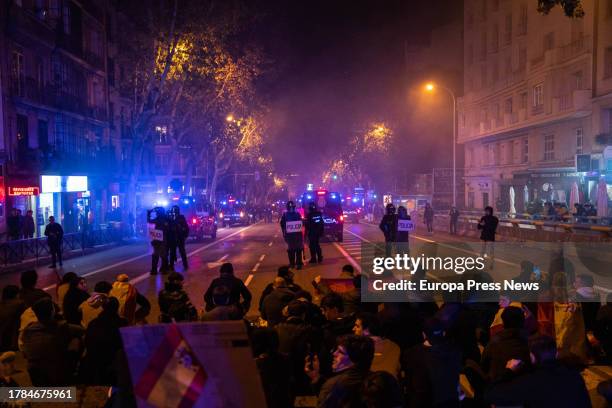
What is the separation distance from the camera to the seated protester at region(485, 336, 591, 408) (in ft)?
13.8

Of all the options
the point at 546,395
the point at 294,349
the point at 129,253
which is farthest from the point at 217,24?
the point at 546,395

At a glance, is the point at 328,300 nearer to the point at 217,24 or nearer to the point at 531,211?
the point at 217,24

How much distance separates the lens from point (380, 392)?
12.6ft

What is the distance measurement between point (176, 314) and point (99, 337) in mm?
1154

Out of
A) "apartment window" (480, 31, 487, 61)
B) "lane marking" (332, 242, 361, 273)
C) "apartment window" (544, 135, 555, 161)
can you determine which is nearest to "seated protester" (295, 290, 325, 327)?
"lane marking" (332, 242, 361, 273)

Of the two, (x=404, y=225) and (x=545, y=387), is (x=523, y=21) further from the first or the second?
(x=545, y=387)

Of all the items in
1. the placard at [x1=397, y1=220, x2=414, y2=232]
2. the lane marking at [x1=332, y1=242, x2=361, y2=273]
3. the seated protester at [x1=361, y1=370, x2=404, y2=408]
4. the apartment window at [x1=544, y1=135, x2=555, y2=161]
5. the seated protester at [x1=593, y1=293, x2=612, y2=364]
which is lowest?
the lane marking at [x1=332, y1=242, x2=361, y2=273]

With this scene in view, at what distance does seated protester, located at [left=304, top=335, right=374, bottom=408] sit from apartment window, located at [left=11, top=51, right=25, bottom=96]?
31314mm

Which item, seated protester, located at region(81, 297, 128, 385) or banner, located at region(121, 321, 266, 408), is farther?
seated protester, located at region(81, 297, 128, 385)

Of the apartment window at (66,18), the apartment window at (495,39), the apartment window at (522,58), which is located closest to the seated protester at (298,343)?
the apartment window at (66,18)

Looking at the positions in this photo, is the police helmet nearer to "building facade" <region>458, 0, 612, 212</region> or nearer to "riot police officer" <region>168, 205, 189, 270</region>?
"riot police officer" <region>168, 205, 189, 270</region>

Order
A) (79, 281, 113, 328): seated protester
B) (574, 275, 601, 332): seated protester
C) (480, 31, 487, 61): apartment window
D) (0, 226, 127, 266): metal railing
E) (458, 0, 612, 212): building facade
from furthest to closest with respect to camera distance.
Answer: (480, 31, 487, 61): apartment window → (458, 0, 612, 212): building facade → (0, 226, 127, 266): metal railing → (79, 281, 113, 328): seated protester → (574, 275, 601, 332): seated protester

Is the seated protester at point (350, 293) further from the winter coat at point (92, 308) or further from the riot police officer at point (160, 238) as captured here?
the riot police officer at point (160, 238)

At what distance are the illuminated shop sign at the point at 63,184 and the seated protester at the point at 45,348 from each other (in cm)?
2832
